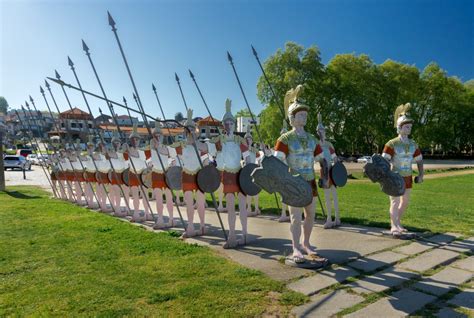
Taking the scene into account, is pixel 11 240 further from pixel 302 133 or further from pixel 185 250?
pixel 302 133

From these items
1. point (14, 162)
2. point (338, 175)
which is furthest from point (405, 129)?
point (14, 162)

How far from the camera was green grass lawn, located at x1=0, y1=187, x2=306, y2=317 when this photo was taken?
11.9 feet

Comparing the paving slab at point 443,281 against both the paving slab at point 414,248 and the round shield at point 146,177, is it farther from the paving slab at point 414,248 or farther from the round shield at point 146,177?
the round shield at point 146,177

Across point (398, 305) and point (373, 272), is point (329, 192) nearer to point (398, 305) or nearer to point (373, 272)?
point (373, 272)

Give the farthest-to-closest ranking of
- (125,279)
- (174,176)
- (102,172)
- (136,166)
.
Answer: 1. (102,172)
2. (136,166)
3. (174,176)
4. (125,279)

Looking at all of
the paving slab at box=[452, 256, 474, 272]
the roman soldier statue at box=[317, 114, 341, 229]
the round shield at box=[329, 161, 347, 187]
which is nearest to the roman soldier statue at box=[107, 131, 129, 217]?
the roman soldier statue at box=[317, 114, 341, 229]

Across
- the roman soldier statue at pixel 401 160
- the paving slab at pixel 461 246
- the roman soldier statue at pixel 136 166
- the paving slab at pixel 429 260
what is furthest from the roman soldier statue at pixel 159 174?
the paving slab at pixel 461 246

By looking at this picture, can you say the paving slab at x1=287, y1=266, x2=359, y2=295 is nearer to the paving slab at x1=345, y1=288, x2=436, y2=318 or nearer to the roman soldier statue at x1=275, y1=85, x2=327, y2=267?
the roman soldier statue at x1=275, y1=85, x2=327, y2=267

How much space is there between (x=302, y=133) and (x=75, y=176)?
31.9 ft

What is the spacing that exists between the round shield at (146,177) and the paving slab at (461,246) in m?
6.14

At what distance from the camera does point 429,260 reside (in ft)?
16.6

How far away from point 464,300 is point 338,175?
4.12 metres

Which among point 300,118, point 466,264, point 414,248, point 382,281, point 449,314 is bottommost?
point 466,264

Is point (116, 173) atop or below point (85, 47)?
below
